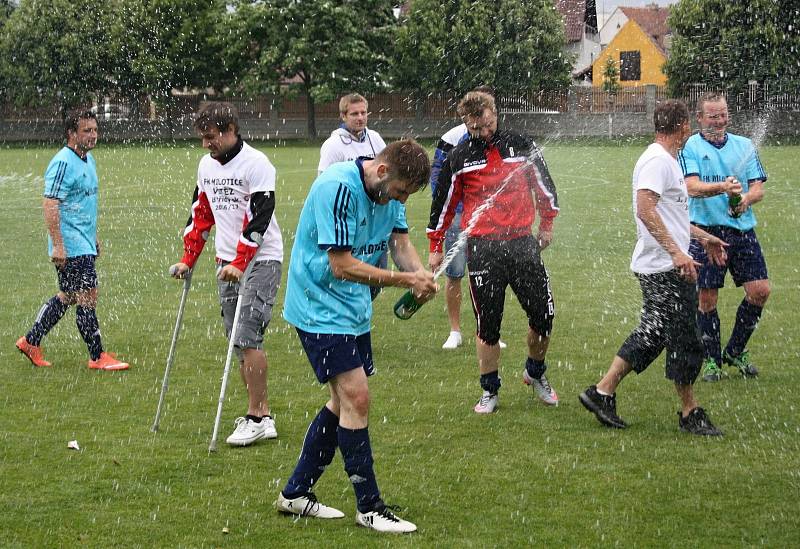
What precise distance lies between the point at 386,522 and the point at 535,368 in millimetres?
2500

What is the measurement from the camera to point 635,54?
72188mm

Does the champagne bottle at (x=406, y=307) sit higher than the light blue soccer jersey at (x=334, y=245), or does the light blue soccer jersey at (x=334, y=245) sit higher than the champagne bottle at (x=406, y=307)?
the light blue soccer jersey at (x=334, y=245)

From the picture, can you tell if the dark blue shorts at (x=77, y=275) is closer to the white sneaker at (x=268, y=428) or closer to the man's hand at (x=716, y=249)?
the white sneaker at (x=268, y=428)

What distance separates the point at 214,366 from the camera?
887cm

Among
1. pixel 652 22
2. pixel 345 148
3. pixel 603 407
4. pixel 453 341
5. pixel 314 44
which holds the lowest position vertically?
pixel 453 341

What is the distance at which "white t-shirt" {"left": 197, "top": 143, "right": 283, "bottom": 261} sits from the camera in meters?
6.64

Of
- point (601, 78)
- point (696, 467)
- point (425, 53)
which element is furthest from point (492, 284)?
point (601, 78)

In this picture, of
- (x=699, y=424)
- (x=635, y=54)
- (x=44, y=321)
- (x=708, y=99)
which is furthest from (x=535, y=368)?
(x=635, y=54)

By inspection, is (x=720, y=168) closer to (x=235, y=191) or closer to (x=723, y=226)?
(x=723, y=226)

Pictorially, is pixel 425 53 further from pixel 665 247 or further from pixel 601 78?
pixel 665 247

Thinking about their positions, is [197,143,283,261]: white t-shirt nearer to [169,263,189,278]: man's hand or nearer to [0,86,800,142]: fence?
[169,263,189,278]: man's hand

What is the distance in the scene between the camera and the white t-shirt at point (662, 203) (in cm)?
664

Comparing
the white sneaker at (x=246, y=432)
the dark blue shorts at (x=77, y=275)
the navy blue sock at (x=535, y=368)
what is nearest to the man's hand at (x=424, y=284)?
the white sneaker at (x=246, y=432)

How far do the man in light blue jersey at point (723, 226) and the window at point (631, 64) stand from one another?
66205 mm
